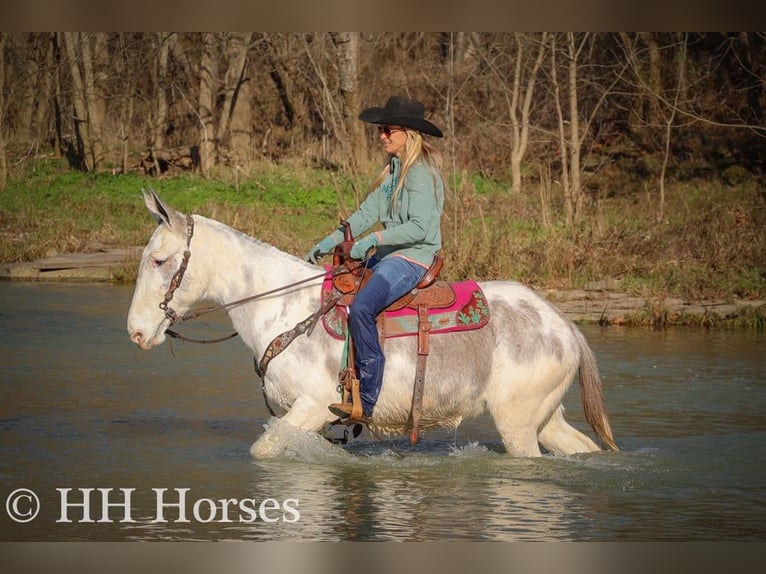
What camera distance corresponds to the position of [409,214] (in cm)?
775

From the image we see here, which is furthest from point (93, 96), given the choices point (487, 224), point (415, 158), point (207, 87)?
point (415, 158)

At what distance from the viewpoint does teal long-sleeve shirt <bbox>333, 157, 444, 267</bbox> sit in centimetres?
770

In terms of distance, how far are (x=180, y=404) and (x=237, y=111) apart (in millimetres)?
18006

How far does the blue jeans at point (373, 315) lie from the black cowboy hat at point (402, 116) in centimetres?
77

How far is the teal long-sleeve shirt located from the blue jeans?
12 cm

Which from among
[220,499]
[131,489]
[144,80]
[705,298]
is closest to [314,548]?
[220,499]

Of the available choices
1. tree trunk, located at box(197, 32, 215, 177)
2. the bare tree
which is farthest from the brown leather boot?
tree trunk, located at box(197, 32, 215, 177)

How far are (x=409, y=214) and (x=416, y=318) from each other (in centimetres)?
64

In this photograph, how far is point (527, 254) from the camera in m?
15.7

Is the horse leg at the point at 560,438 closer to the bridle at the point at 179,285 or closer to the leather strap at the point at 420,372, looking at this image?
the leather strap at the point at 420,372

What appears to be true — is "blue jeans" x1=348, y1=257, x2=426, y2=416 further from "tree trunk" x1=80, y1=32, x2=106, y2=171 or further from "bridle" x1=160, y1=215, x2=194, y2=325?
"tree trunk" x1=80, y1=32, x2=106, y2=171

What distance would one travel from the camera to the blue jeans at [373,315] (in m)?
7.71

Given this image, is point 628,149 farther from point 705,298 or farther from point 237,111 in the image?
point 705,298

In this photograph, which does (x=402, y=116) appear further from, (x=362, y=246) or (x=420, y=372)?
(x=420, y=372)
